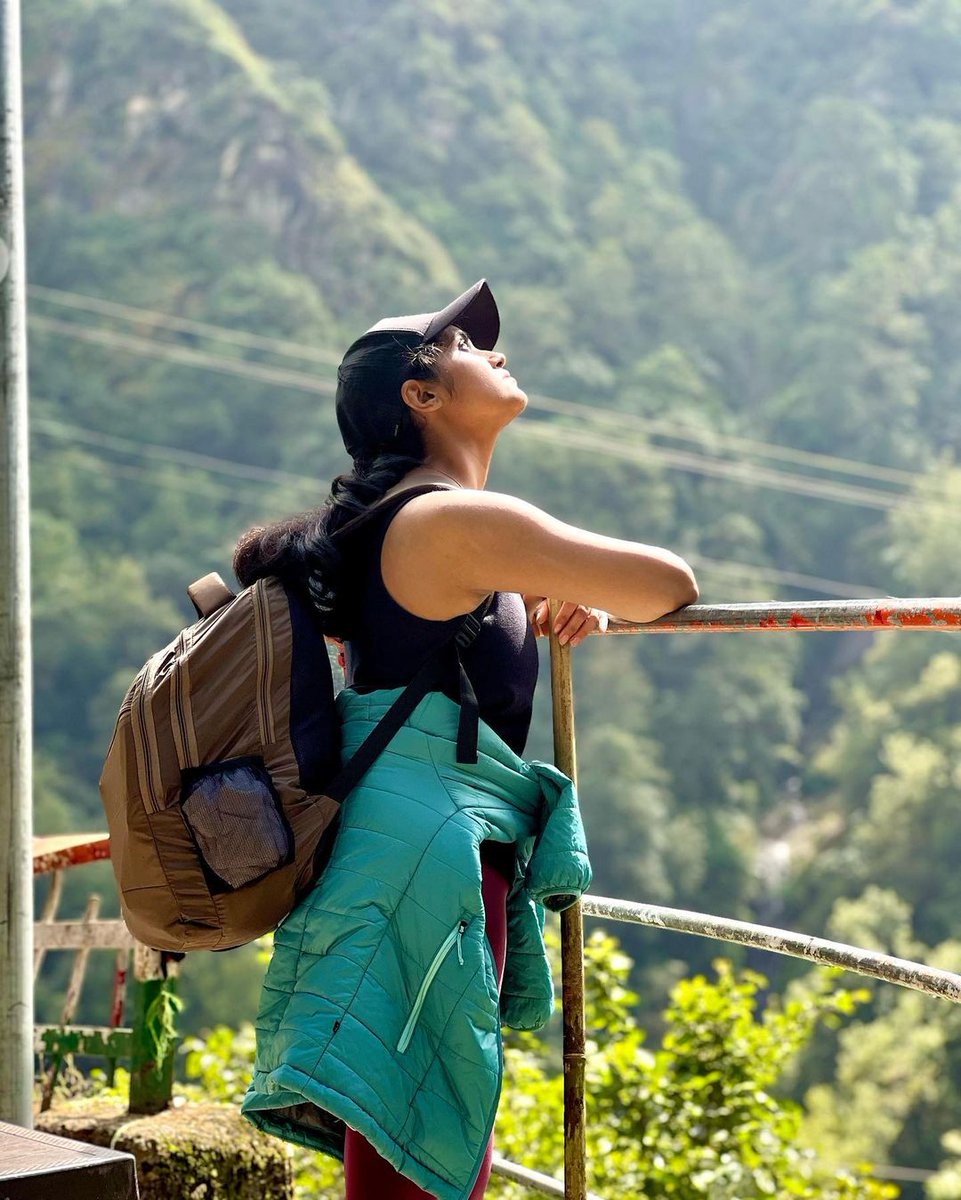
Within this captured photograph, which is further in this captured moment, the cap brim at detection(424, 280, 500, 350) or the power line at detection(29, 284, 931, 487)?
the power line at detection(29, 284, 931, 487)

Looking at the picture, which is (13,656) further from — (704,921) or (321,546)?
(704,921)

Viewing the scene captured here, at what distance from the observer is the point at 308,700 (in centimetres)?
160

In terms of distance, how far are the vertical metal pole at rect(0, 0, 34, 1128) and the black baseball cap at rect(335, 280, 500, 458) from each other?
0.53 m

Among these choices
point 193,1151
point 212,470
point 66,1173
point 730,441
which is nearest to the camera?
point 66,1173

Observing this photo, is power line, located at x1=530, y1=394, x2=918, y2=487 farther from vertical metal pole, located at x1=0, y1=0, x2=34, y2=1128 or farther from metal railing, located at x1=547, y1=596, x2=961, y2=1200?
metal railing, located at x1=547, y1=596, x2=961, y2=1200

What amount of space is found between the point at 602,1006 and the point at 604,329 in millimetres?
54187

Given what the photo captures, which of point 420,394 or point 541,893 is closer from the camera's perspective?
point 541,893

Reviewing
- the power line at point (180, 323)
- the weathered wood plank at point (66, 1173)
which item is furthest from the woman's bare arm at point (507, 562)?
the power line at point (180, 323)

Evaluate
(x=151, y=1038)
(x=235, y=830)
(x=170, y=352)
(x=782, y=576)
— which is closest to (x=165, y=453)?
(x=170, y=352)

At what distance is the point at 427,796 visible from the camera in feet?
5.13

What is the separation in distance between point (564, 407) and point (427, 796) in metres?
50.8

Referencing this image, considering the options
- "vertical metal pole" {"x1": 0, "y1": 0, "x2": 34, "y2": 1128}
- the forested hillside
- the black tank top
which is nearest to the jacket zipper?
the black tank top

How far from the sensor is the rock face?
232 centimetres

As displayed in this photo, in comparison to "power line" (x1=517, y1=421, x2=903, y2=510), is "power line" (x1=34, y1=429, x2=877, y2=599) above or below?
below
